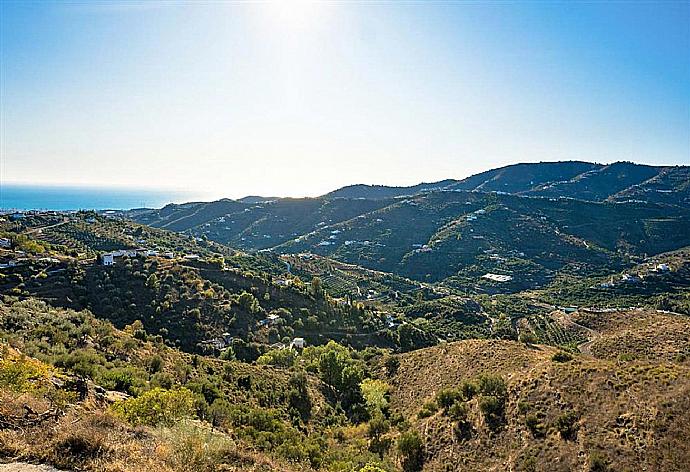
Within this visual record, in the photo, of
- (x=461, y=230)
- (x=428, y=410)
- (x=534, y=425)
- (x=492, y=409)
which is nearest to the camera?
(x=534, y=425)

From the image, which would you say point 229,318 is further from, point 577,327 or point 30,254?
point 577,327

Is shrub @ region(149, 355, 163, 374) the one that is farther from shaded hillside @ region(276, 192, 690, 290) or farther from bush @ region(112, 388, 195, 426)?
shaded hillside @ region(276, 192, 690, 290)

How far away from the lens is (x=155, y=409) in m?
13.0

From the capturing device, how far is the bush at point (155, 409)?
12.4 metres

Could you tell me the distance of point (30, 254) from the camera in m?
44.1

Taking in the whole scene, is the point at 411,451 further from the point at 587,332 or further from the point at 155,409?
the point at 587,332

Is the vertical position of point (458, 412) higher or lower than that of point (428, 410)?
higher

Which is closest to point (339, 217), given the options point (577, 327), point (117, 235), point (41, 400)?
point (117, 235)

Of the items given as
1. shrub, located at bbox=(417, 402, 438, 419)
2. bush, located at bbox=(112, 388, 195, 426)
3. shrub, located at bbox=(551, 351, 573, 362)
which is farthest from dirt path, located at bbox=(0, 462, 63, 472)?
shrub, located at bbox=(551, 351, 573, 362)

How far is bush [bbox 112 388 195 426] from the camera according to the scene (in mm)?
12370

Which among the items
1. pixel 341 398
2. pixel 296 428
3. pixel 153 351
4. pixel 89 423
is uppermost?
pixel 89 423

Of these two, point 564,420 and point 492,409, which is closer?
point 564,420

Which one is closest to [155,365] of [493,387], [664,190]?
[493,387]

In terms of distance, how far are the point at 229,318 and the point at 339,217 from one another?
389ft
